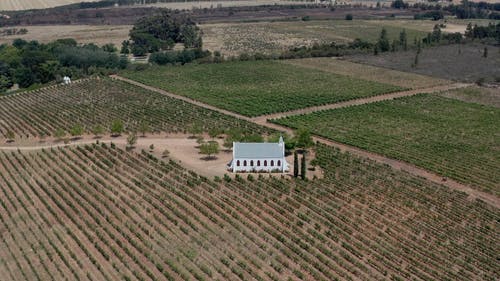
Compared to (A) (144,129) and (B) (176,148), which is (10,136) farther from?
(B) (176,148)

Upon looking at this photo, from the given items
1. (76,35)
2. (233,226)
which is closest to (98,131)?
(233,226)

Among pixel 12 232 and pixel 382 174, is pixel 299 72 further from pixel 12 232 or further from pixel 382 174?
pixel 12 232

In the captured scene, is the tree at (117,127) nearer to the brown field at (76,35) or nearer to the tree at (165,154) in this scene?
the tree at (165,154)

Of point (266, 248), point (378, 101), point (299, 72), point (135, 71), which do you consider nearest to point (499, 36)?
point (299, 72)

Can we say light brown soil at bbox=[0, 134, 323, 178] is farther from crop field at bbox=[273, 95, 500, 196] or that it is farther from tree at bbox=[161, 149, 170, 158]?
crop field at bbox=[273, 95, 500, 196]

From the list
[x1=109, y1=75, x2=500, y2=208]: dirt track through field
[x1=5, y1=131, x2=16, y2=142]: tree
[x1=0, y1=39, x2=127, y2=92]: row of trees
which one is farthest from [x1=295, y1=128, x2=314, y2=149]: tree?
[x1=0, y1=39, x2=127, y2=92]: row of trees
